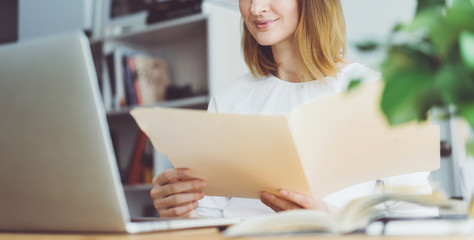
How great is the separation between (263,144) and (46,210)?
327mm

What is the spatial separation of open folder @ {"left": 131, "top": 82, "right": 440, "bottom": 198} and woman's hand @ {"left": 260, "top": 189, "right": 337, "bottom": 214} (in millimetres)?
12

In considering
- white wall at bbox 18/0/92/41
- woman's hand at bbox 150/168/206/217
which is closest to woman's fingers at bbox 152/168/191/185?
woman's hand at bbox 150/168/206/217

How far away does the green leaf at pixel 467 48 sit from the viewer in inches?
15.9

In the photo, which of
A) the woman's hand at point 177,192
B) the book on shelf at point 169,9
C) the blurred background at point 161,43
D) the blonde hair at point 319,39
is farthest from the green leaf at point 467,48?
the book on shelf at point 169,9

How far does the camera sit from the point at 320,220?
1.80ft

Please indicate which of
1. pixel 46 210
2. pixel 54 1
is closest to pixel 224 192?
pixel 46 210

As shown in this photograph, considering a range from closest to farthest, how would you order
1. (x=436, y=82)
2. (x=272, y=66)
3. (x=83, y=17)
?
(x=436, y=82)
(x=272, y=66)
(x=83, y=17)

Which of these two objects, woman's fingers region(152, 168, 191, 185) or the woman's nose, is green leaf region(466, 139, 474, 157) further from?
the woman's nose

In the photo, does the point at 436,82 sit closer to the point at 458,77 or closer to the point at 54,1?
the point at 458,77

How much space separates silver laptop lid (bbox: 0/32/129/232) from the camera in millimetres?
618

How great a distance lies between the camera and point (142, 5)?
9.43 ft

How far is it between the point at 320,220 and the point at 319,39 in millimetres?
1030

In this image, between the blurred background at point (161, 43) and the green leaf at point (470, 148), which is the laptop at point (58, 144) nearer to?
the green leaf at point (470, 148)

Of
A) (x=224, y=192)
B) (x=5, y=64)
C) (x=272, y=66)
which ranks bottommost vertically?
(x=224, y=192)
